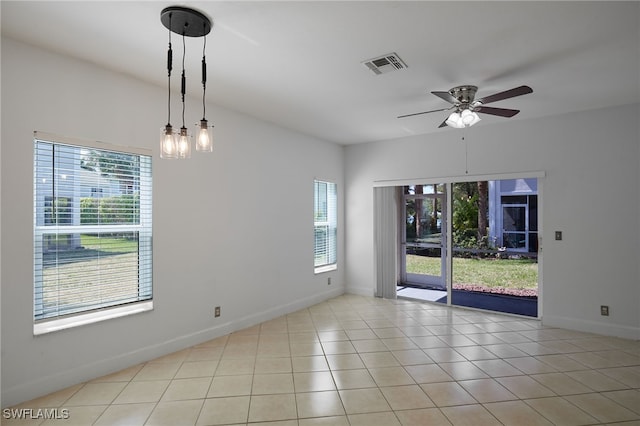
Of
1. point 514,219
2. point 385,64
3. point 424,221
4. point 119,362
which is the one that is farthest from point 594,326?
point 119,362

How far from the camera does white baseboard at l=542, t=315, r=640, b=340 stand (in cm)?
387

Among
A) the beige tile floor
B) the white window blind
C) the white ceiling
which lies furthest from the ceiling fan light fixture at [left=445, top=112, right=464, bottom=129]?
the white window blind

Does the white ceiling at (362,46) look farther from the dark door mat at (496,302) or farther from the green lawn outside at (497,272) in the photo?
the dark door mat at (496,302)

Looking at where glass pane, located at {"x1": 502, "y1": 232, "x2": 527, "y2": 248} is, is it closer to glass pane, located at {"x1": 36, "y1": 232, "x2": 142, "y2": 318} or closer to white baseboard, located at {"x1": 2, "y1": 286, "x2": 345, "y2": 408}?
white baseboard, located at {"x1": 2, "y1": 286, "x2": 345, "y2": 408}

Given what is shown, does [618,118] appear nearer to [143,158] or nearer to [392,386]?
[392,386]

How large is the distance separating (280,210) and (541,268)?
360cm

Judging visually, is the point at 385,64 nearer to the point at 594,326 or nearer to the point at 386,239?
the point at 386,239

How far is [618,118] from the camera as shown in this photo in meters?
3.98

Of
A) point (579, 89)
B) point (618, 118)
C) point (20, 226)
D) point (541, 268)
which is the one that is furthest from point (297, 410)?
point (618, 118)

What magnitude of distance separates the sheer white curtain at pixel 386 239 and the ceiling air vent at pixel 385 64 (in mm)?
2977

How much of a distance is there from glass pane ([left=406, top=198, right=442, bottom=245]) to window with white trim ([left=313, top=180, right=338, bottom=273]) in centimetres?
140

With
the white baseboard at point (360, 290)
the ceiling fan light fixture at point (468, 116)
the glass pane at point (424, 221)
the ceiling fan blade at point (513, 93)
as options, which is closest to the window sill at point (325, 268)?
the white baseboard at point (360, 290)

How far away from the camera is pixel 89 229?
2.90 m

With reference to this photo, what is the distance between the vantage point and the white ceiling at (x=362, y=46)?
83.7 inches
